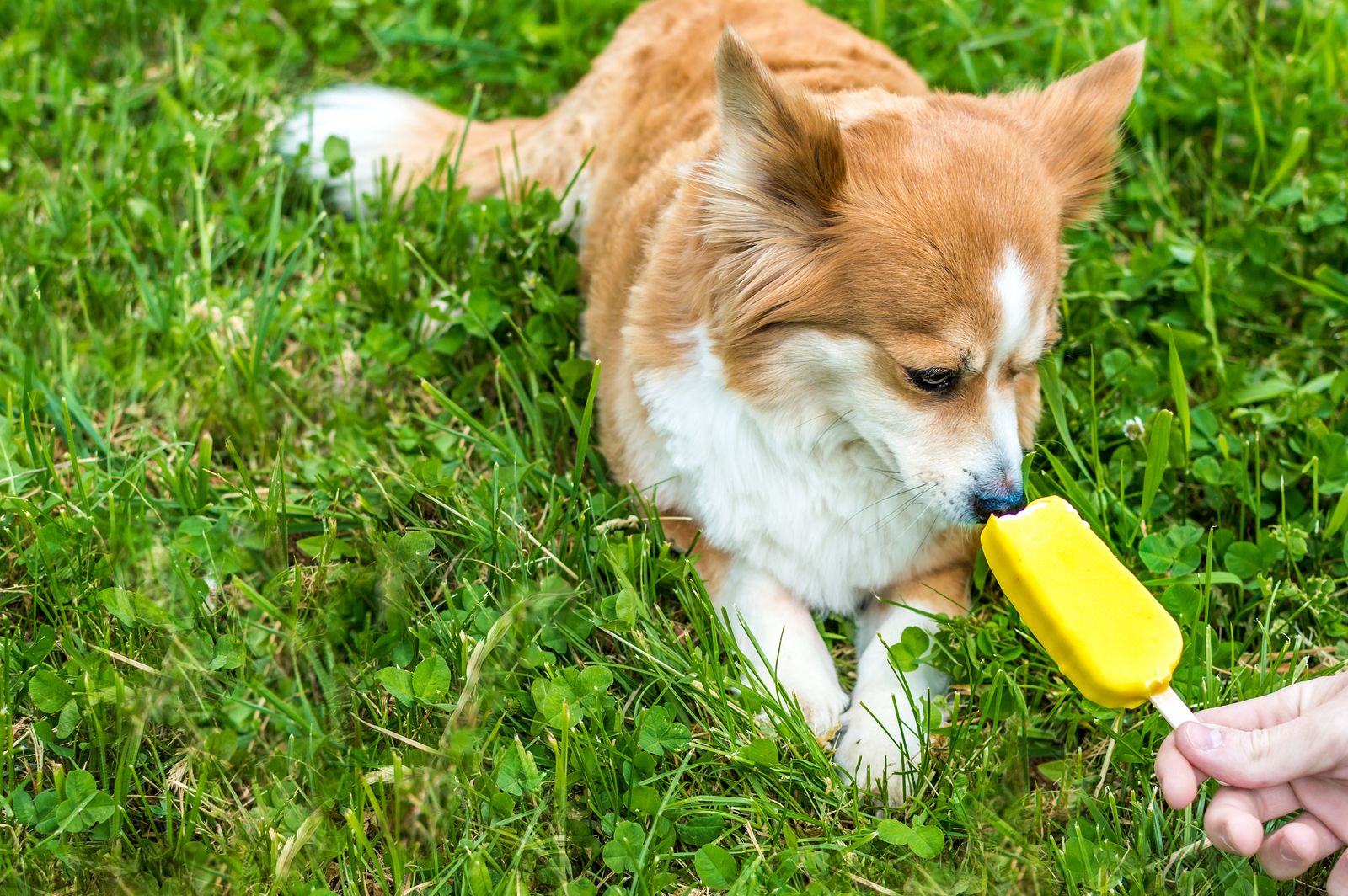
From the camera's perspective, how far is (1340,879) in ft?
5.96

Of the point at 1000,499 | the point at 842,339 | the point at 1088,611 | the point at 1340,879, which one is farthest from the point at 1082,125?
the point at 1340,879

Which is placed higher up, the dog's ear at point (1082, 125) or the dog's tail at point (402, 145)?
the dog's ear at point (1082, 125)

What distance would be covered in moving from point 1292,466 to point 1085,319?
0.66 m

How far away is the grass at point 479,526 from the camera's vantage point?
199 centimetres

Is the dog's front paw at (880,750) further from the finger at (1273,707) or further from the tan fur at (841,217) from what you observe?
the tan fur at (841,217)

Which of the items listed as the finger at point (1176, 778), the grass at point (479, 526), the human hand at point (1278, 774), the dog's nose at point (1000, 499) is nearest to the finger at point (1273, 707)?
the human hand at point (1278, 774)

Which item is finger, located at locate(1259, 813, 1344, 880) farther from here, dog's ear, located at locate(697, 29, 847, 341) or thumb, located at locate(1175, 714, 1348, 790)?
dog's ear, located at locate(697, 29, 847, 341)

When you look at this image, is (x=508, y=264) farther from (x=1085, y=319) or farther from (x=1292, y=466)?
(x=1292, y=466)

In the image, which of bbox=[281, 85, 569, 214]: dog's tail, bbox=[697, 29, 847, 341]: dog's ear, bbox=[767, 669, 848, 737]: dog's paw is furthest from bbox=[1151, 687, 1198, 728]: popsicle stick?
bbox=[281, 85, 569, 214]: dog's tail

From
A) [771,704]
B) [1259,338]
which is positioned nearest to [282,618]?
[771,704]

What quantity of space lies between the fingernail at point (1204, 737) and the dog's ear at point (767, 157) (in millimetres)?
1123

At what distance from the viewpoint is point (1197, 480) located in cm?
269

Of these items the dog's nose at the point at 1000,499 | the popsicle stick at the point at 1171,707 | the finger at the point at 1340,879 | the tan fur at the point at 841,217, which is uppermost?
the tan fur at the point at 841,217

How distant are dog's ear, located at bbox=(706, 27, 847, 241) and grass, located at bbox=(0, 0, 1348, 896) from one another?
2.18ft
